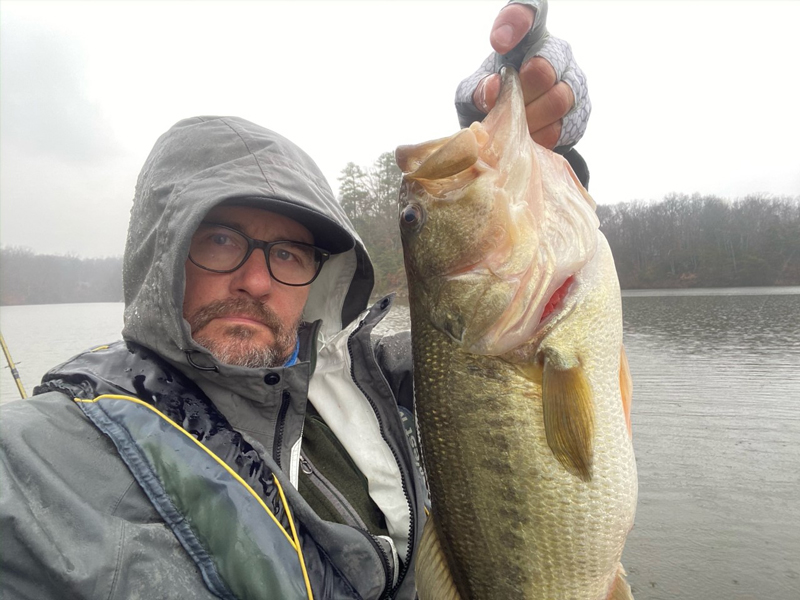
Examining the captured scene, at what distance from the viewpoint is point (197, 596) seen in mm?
1494

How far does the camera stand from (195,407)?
1.89 metres

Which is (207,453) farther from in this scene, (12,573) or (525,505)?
(525,505)

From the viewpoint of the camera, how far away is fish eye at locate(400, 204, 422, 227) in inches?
77.7

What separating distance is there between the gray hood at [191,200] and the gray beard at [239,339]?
18cm

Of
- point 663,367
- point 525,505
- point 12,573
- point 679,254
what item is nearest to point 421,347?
point 525,505

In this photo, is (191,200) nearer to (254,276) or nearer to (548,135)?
(254,276)

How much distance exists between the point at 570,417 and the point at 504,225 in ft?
2.45

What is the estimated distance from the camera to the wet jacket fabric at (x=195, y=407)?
55.8 inches

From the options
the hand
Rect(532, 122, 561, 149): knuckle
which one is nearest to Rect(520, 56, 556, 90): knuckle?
the hand

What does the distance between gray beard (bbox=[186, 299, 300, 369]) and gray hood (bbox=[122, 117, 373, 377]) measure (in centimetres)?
18

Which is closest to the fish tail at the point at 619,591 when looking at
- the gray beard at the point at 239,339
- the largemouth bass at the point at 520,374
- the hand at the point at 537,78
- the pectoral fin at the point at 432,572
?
the largemouth bass at the point at 520,374

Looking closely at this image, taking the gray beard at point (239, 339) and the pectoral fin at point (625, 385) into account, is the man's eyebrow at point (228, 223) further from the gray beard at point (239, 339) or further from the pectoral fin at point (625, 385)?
the pectoral fin at point (625, 385)

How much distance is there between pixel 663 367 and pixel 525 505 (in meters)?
18.5

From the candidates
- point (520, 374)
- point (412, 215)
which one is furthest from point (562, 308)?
point (412, 215)
